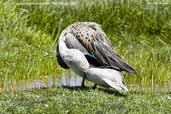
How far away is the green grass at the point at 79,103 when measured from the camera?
24.7ft

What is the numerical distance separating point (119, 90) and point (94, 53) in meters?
0.63

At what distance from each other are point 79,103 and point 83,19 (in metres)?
8.10

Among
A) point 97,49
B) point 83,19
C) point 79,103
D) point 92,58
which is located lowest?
point 79,103

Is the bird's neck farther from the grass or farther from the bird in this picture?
the grass

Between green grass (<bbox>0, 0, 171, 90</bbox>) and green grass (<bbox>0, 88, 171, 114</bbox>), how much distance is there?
180 centimetres

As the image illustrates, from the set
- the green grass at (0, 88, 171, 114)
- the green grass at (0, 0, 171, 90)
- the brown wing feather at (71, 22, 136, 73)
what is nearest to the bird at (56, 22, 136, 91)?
the brown wing feather at (71, 22, 136, 73)

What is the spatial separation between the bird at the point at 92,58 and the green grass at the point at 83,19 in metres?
1.71

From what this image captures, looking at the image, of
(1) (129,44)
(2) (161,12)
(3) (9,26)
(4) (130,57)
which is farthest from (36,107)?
(2) (161,12)

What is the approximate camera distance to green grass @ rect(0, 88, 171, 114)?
7.52 meters

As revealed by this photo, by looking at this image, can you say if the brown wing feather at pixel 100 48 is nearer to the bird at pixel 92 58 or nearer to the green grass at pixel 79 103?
the bird at pixel 92 58

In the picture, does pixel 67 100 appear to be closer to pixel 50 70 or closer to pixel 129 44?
pixel 50 70

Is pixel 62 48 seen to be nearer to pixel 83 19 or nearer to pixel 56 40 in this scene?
pixel 56 40

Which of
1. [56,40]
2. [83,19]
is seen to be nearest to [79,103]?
[56,40]

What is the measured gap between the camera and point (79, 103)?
25.7 feet
